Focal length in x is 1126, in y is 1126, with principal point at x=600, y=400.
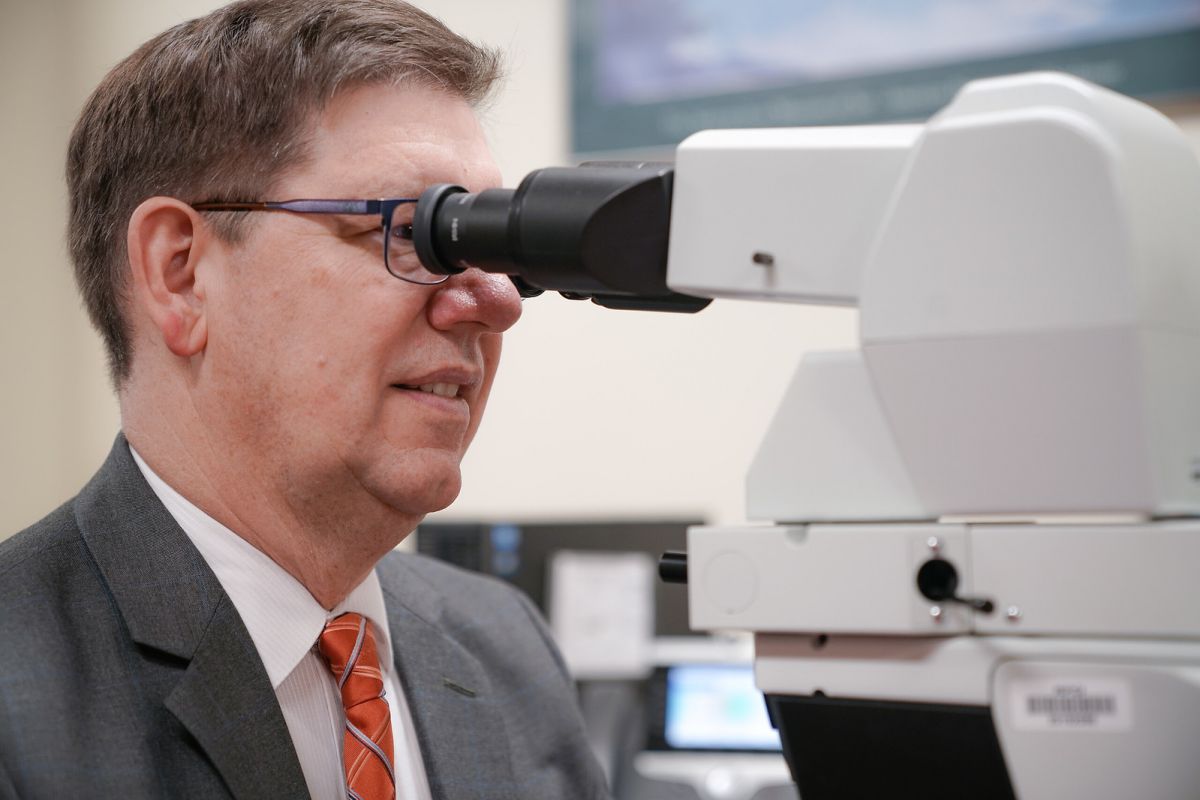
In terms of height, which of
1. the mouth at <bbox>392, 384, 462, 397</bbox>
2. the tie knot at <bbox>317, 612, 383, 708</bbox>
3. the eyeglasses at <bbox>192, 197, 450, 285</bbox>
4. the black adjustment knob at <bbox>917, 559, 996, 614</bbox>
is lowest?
the tie knot at <bbox>317, 612, 383, 708</bbox>

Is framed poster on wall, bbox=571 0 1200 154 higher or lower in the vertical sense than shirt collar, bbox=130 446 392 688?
higher

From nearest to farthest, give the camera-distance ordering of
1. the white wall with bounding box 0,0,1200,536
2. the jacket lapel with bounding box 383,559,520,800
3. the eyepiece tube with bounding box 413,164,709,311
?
1. the eyepiece tube with bounding box 413,164,709,311
2. the jacket lapel with bounding box 383,559,520,800
3. the white wall with bounding box 0,0,1200,536

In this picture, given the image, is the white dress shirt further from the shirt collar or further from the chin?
the chin

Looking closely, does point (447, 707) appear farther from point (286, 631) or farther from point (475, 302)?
point (475, 302)

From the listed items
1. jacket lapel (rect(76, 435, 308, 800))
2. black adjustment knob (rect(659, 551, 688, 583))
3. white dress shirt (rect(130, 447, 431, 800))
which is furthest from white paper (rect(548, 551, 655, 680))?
black adjustment knob (rect(659, 551, 688, 583))

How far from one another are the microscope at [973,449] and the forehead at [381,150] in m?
0.30

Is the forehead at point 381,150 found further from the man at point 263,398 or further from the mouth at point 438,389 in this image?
the mouth at point 438,389

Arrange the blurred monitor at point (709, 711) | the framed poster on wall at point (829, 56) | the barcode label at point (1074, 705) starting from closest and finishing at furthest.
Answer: the barcode label at point (1074, 705), the blurred monitor at point (709, 711), the framed poster on wall at point (829, 56)

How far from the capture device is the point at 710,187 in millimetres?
759

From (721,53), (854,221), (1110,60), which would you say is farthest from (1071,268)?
(721,53)

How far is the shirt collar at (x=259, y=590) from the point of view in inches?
39.0

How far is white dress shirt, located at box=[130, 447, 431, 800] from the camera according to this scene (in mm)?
987

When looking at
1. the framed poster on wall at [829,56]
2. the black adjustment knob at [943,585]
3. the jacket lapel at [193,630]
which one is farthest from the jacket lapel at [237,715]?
the framed poster on wall at [829,56]

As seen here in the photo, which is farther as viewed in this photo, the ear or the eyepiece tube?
the ear
